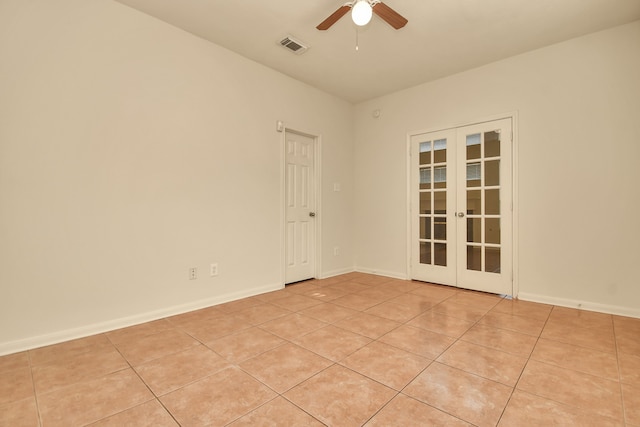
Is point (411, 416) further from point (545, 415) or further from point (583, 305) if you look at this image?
point (583, 305)

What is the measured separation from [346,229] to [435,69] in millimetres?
2600

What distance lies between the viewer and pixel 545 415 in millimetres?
1470

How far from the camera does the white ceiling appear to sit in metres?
2.64

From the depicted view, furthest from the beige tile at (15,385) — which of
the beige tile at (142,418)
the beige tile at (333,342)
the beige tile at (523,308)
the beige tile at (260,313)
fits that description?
the beige tile at (523,308)

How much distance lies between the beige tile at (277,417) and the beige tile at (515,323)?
197 cm

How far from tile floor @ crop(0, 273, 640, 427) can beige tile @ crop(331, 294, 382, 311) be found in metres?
0.19

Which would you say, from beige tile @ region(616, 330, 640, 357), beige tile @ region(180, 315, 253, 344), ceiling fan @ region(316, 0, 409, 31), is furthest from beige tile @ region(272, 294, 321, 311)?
ceiling fan @ region(316, 0, 409, 31)

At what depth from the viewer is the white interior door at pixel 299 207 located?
4133mm

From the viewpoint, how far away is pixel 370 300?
3.41 metres

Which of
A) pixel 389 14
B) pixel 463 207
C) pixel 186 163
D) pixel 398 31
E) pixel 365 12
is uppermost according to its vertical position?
pixel 398 31

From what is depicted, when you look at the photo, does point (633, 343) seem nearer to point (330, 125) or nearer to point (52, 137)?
point (330, 125)

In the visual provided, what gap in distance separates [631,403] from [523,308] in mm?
1649

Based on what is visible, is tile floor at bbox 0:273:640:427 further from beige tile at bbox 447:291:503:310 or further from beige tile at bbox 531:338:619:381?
beige tile at bbox 447:291:503:310

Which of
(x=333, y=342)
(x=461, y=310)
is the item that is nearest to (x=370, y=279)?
(x=461, y=310)
